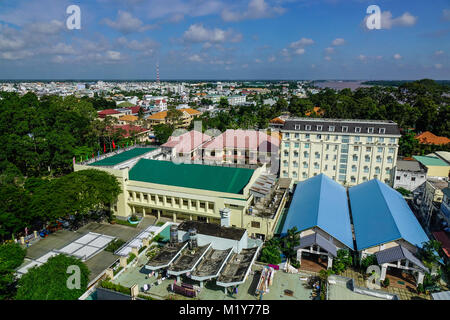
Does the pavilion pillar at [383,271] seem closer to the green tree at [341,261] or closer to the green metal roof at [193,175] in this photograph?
the green tree at [341,261]

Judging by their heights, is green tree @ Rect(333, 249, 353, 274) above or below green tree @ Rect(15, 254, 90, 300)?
below

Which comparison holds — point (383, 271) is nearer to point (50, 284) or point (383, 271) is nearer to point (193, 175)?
point (193, 175)

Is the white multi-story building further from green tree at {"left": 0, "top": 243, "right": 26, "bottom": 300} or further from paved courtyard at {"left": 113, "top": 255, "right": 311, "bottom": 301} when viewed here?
green tree at {"left": 0, "top": 243, "right": 26, "bottom": 300}

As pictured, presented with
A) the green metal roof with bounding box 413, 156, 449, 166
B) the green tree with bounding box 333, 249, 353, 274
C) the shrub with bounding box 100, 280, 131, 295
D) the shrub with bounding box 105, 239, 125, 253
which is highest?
the green metal roof with bounding box 413, 156, 449, 166

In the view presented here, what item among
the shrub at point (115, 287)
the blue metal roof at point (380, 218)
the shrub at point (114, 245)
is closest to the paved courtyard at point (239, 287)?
the shrub at point (115, 287)

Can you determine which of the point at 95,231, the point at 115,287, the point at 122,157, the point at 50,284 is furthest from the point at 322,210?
the point at 122,157

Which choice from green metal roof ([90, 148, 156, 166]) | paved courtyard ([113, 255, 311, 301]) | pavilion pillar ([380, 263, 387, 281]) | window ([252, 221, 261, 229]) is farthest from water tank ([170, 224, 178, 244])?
green metal roof ([90, 148, 156, 166])
